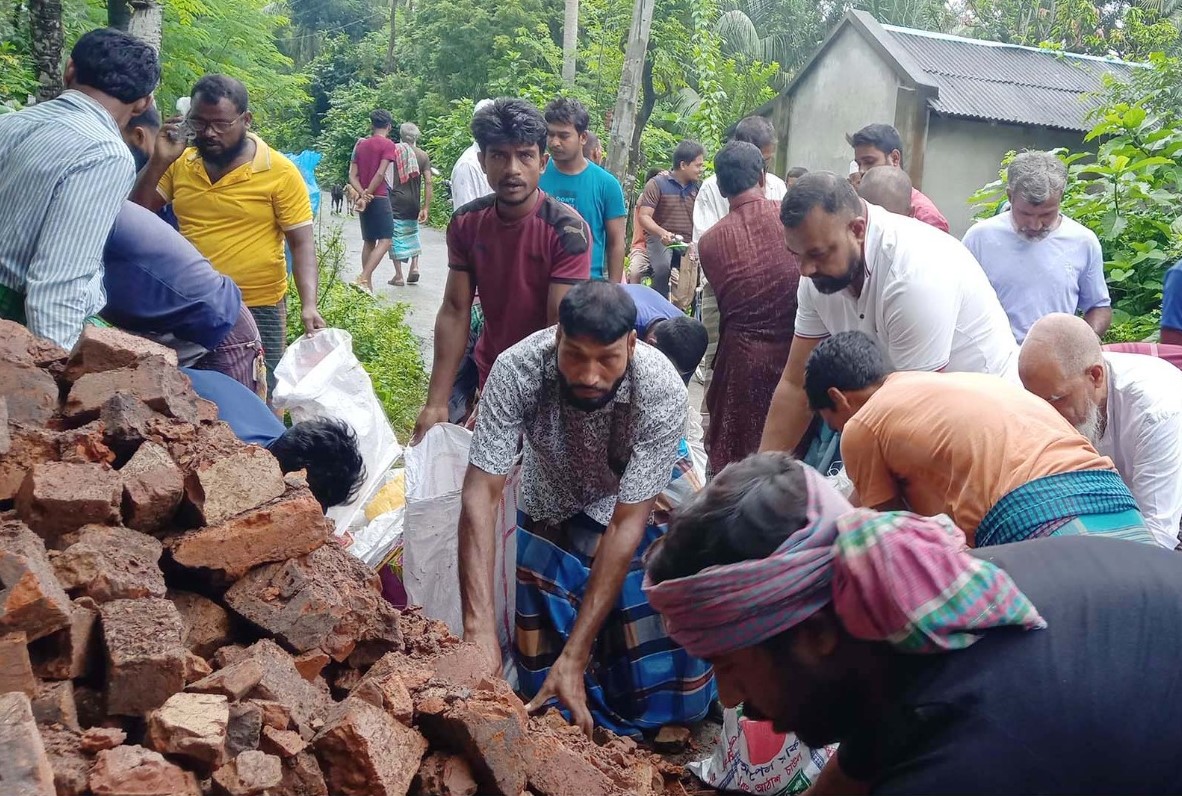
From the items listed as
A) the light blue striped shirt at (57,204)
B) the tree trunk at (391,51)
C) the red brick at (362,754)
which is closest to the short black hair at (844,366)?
the red brick at (362,754)

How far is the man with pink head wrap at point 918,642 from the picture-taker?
1380mm

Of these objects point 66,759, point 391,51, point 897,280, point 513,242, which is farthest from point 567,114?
point 391,51

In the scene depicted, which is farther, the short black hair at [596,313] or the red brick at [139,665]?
the short black hair at [596,313]

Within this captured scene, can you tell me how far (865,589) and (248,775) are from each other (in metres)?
1.34

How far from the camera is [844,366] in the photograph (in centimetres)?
322

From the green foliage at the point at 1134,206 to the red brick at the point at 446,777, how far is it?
19.1ft

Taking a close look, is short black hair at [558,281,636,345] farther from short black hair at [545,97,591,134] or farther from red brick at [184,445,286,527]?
short black hair at [545,97,591,134]

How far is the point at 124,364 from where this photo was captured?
301 cm

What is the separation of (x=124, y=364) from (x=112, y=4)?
3604 millimetres

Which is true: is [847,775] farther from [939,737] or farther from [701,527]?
[701,527]

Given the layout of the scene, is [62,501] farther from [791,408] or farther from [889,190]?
[889,190]

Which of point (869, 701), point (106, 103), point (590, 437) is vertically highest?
point (106, 103)

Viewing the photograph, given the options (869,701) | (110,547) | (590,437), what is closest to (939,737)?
(869,701)

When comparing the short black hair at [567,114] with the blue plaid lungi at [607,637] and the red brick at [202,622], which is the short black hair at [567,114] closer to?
the blue plaid lungi at [607,637]
